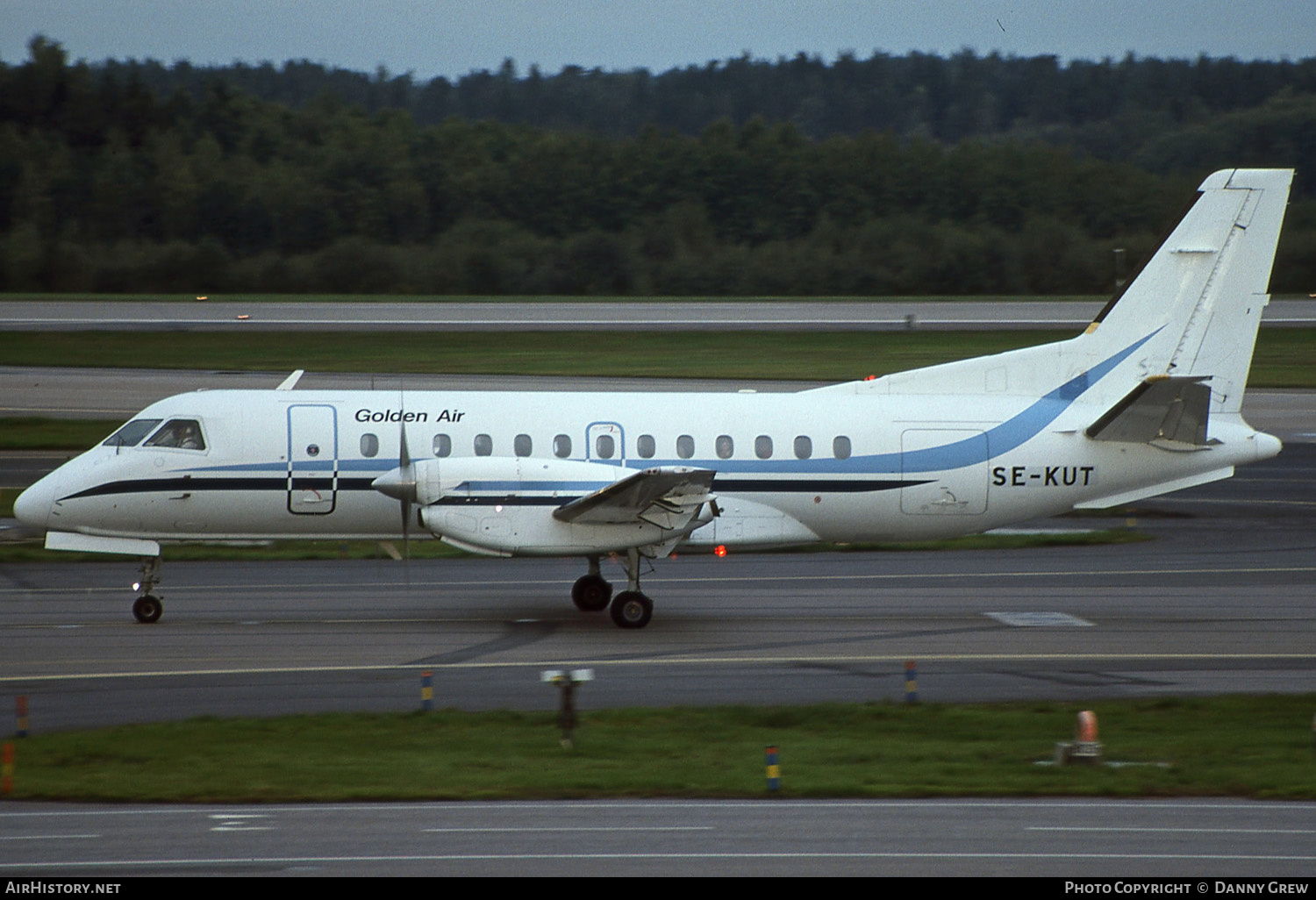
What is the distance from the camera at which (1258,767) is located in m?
12.9

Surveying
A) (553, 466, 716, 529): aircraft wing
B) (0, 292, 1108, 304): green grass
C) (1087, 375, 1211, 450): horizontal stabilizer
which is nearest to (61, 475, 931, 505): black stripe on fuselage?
(553, 466, 716, 529): aircraft wing

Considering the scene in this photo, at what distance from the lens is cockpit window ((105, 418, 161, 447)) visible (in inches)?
764

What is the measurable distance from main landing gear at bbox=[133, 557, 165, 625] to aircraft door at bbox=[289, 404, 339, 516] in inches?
80.0

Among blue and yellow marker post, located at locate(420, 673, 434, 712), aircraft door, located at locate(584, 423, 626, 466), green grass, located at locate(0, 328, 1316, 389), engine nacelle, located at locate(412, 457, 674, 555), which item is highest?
green grass, located at locate(0, 328, 1316, 389)

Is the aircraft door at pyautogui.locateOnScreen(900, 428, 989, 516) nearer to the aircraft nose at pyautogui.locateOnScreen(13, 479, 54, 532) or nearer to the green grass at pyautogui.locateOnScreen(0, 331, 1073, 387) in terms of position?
the aircraft nose at pyautogui.locateOnScreen(13, 479, 54, 532)

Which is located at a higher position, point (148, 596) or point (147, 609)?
point (148, 596)

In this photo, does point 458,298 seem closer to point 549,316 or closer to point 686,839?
point 549,316

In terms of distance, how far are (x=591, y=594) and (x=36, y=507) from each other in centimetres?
776

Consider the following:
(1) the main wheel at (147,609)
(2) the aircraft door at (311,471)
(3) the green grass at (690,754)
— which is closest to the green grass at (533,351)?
(2) the aircraft door at (311,471)

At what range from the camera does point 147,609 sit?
1872 cm

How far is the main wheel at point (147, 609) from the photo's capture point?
18.7 m

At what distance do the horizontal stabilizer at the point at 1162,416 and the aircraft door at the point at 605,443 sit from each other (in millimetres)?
6894

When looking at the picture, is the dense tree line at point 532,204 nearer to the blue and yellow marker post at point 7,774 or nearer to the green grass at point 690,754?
the green grass at point 690,754

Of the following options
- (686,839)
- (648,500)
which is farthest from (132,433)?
(686,839)
